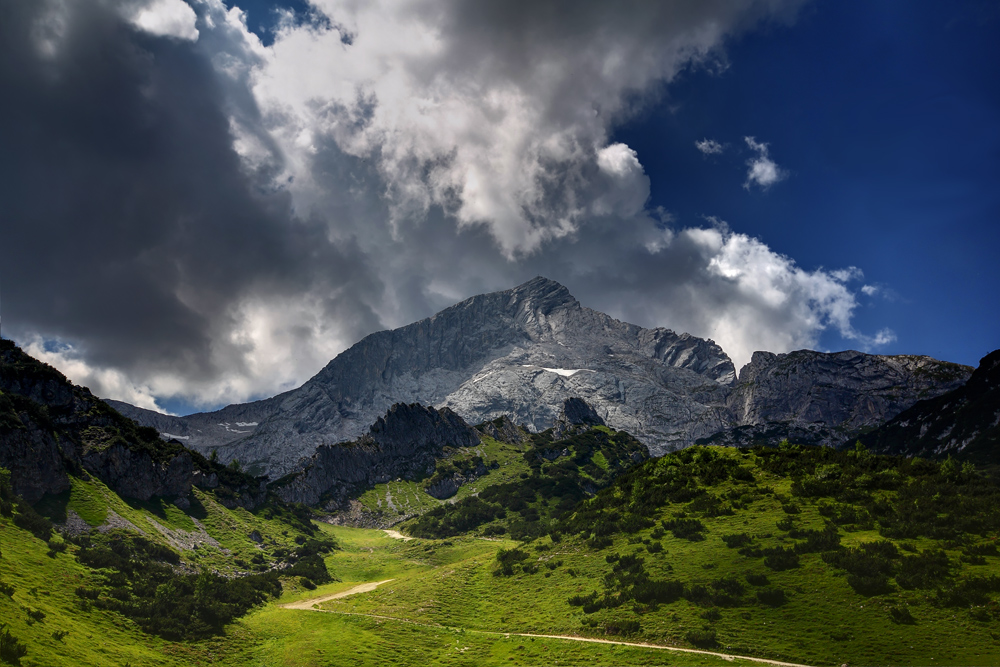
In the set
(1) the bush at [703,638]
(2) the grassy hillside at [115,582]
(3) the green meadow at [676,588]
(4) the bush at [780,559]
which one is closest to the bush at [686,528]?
(3) the green meadow at [676,588]

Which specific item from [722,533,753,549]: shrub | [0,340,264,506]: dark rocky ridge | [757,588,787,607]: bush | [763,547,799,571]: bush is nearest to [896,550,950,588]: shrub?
[763,547,799,571]: bush

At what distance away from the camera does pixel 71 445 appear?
371 ft

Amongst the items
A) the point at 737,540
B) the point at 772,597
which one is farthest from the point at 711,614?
the point at 737,540

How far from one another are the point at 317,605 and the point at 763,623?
69.6 m

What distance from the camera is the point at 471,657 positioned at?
57688 millimetres

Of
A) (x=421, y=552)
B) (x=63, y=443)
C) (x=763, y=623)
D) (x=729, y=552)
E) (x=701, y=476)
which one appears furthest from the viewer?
(x=421, y=552)

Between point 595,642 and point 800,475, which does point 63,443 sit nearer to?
point 595,642

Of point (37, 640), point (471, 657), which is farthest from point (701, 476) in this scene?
point (37, 640)

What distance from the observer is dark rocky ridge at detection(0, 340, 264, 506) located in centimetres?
9119

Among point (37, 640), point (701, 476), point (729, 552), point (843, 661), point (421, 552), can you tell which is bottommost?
point (421, 552)

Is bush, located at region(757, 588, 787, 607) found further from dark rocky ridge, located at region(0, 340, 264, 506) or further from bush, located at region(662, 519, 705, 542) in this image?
dark rocky ridge, located at region(0, 340, 264, 506)

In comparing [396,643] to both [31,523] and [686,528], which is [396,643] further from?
[31,523]

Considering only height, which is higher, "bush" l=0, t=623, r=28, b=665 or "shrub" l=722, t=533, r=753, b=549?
"shrub" l=722, t=533, r=753, b=549

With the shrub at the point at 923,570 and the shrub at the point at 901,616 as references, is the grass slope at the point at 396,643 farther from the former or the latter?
the shrub at the point at 923,570
